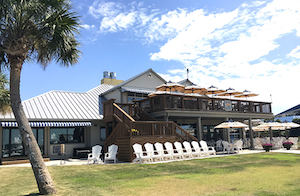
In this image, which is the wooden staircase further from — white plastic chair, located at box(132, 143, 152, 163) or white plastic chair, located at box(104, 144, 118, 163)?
white plastic chair, located at box(104, 144, 118, 163)

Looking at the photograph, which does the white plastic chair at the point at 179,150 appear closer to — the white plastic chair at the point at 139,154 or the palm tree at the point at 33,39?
the white plastic chair at the point at 139,154

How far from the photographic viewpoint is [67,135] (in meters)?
18.4

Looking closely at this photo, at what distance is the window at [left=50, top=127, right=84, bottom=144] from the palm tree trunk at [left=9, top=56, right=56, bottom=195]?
A: 11.8 meters

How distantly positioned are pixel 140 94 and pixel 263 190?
1539 cm

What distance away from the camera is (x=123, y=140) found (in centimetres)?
1445

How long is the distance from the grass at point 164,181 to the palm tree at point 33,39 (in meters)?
1.31

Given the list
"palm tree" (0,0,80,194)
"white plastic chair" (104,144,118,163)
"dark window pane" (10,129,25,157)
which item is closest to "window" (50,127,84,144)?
"dark window pane" (10,129,25,157)

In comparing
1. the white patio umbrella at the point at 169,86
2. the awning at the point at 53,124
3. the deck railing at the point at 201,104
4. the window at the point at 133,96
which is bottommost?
the awning at the point at 53,124

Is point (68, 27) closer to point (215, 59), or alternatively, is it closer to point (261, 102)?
point (215, 59)

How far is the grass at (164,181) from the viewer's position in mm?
6797

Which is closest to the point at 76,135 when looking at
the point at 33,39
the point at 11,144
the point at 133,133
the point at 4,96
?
the point at 11,144

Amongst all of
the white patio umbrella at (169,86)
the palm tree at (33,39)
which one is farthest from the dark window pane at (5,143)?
the white patio umbrella at (169,86)

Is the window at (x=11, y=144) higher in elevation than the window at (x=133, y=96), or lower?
lower

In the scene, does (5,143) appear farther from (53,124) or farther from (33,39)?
(33,39)
